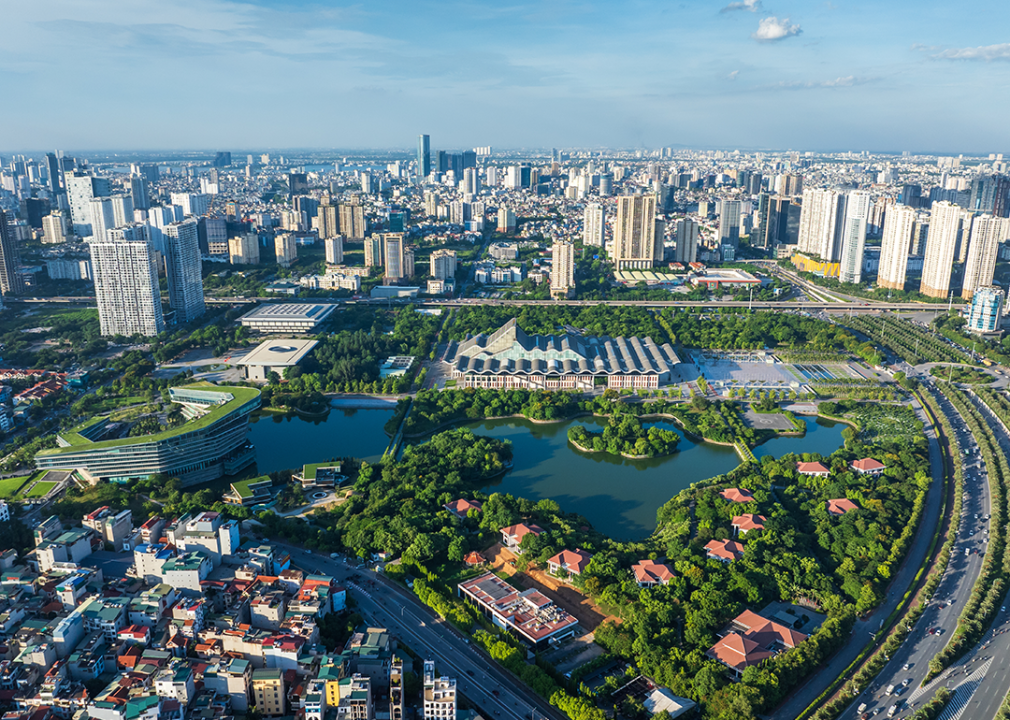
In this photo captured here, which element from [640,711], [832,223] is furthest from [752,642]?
[832,223]

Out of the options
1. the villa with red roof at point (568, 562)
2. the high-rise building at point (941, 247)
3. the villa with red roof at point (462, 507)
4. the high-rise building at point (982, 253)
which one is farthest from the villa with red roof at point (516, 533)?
the high-rise building at point (941, 247)

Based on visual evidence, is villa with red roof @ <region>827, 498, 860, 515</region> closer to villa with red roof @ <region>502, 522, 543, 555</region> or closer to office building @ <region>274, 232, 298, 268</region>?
villa with red roof @ <region>502, 522, 543, 555</region>

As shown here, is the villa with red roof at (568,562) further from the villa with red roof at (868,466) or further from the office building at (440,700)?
the villa with red roof at (868,466)

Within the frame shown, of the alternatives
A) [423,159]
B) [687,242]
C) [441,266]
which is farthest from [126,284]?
[423,159]

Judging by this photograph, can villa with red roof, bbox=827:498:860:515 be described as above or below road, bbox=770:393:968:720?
above

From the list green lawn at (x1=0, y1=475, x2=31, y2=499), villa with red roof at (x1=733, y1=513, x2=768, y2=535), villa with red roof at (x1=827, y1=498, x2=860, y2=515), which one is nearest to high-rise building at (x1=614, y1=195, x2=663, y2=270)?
villa with red roof at (x1=827, y1=498, x2=860, y2=515)

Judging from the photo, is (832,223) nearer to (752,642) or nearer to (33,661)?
(752,642)
